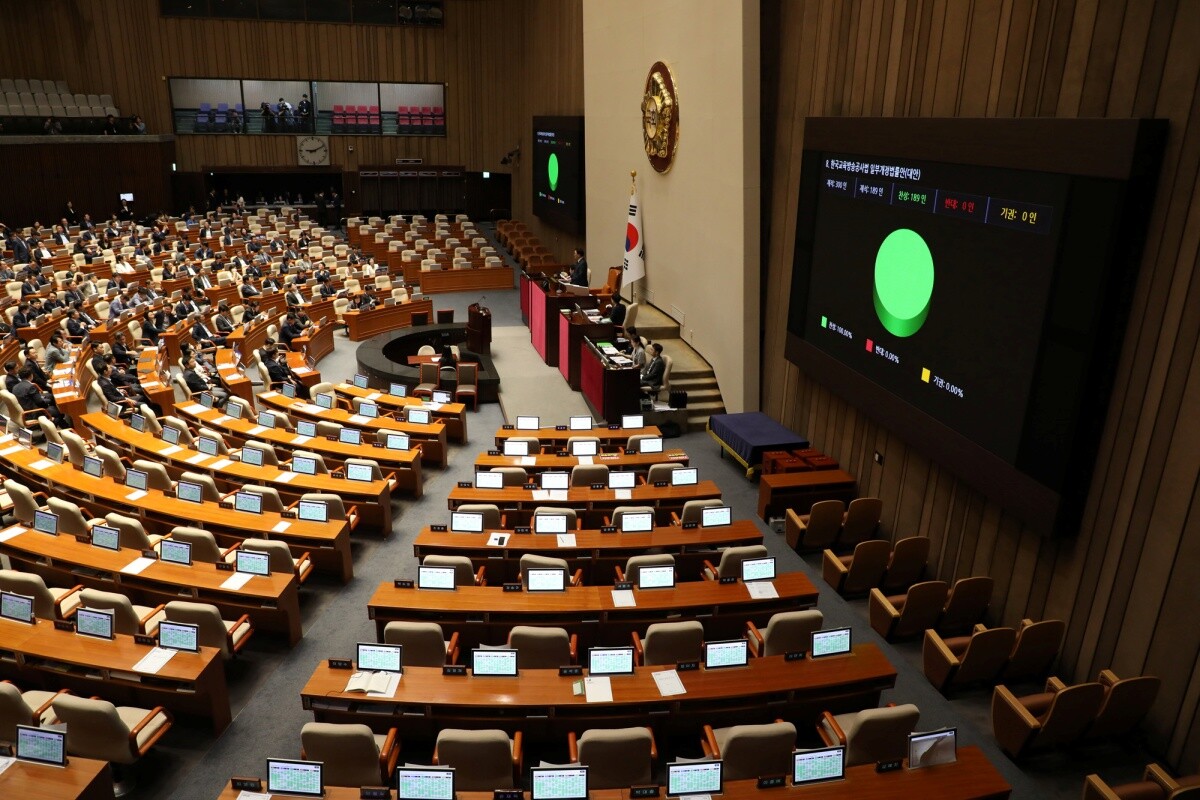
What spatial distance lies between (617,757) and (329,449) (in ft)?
21.6

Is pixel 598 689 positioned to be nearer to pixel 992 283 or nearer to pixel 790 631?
pixel 790 631

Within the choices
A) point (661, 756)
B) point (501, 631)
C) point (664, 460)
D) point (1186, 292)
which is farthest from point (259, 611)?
point (1186, 292)

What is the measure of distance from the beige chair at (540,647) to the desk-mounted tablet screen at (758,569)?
6.08ft

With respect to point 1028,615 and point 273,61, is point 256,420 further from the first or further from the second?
point 273,61

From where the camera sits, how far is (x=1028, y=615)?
23.7 ft

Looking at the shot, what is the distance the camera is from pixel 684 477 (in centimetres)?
948

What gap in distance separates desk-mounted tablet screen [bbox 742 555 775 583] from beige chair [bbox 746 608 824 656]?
0.90 meters

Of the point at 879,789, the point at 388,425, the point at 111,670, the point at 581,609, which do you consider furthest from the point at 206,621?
the point at 388,425

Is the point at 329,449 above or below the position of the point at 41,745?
below

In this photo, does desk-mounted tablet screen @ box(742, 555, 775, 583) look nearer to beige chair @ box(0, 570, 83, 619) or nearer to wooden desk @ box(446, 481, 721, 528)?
wooden desk @ box(446, 481, 721, 528)

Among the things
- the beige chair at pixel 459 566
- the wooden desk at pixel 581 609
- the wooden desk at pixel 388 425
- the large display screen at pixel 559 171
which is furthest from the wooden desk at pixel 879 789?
the large display screen at pixel 559 171

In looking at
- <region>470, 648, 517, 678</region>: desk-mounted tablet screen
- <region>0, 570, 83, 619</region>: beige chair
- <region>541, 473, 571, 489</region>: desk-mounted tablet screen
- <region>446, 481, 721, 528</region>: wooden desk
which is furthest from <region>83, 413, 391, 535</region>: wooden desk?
<region>470, 648, 517, 678</region>: desk-mounted tablet screen

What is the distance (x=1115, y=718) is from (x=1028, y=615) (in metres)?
1.35

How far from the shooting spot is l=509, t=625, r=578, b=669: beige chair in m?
6.13
